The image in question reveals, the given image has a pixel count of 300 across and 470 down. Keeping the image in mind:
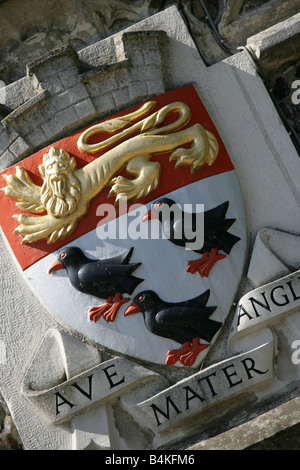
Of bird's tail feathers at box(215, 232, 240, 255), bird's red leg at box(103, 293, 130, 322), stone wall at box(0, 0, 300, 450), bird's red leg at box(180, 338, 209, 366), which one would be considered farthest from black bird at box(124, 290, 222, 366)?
stone wall at box(0, 0, 300, 450)

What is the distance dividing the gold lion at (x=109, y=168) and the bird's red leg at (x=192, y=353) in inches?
27.9

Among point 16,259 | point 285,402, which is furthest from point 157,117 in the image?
point 285,402

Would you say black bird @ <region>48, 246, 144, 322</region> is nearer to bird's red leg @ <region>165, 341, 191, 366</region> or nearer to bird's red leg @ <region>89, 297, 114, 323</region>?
bird's red leg @ <region>89, 297, 114, 323</region>

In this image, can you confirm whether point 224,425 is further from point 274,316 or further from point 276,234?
point 276,234

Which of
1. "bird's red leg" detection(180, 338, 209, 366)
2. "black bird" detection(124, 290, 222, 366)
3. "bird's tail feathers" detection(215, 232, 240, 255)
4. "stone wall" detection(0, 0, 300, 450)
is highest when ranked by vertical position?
"stone wall" detection(0, 0, 300, 450)

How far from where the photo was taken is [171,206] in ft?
12.5

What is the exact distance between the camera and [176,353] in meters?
3.68

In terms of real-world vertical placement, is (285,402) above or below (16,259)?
below

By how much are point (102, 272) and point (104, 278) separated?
29 millimetres

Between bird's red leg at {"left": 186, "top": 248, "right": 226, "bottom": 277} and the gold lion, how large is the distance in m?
0.39

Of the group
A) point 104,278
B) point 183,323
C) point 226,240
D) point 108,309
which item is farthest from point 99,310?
point 226,240

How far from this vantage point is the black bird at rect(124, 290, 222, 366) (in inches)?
145
